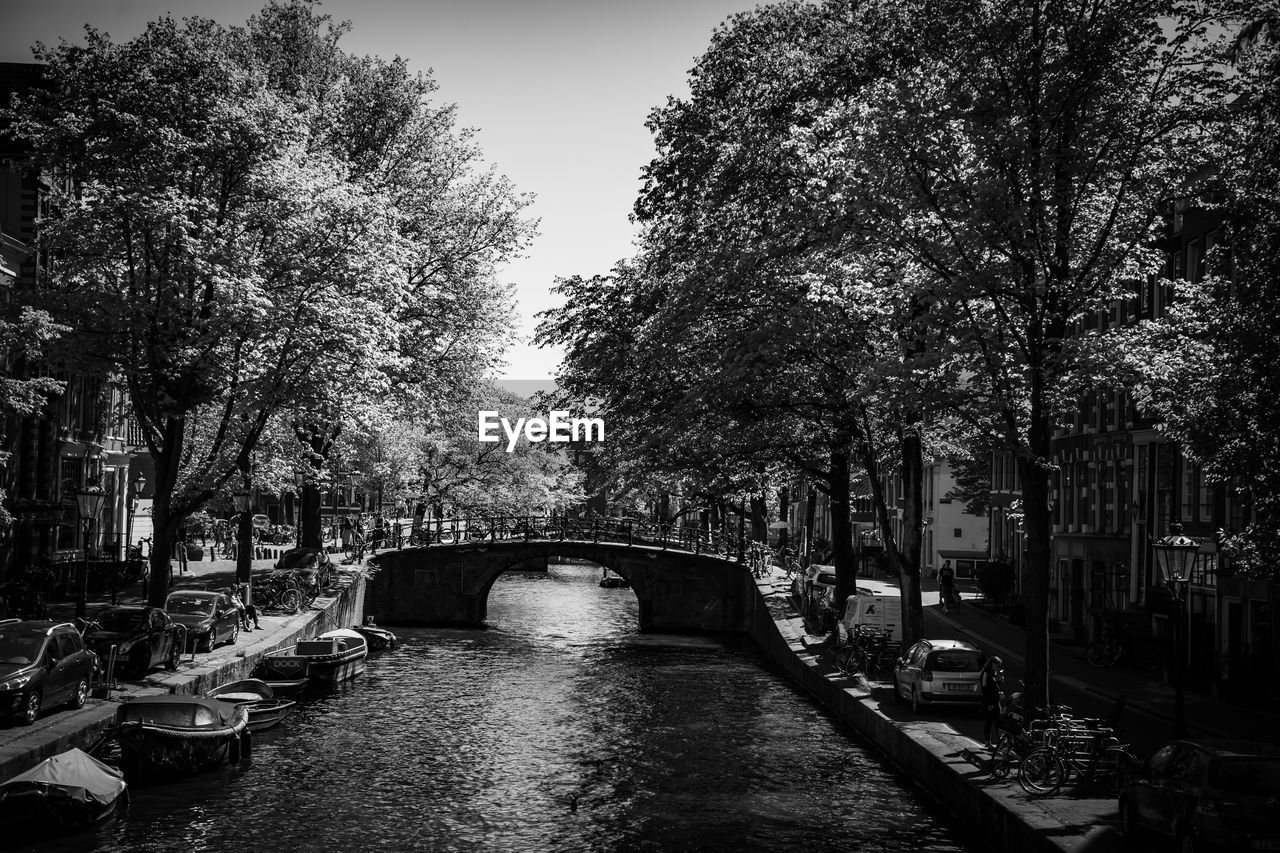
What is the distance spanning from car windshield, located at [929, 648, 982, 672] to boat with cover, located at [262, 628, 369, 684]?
19.6 meters

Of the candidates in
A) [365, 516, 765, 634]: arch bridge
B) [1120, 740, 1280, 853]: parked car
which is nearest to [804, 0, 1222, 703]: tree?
[1120, 740, 1280, 853]: parked car

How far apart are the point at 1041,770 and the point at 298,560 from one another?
43.3 meters

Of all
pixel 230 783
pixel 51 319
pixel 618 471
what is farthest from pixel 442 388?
pixel 230 783

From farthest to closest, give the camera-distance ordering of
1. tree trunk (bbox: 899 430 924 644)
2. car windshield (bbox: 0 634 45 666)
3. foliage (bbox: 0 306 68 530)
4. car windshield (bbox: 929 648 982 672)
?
tree trunk (bbox: 899 430 924 644) → foliage (bbox: 0 306 68 530) → car windshield (bbox: 929 648 982 672) → car windshield (bbox: 0 634 45 666)

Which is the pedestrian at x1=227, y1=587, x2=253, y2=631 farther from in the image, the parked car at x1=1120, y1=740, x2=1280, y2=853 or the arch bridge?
the parked car at x1=1120, y1=740, x2=1280, y2=853

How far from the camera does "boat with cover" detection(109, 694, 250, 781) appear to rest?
28.5m

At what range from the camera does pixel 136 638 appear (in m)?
34.9

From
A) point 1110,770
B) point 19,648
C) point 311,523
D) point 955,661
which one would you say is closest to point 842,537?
point 955,661

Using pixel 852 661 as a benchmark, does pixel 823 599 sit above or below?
above

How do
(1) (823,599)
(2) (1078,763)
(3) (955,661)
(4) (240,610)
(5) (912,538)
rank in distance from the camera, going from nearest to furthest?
1. (2) (1078,763)
2. (3) (955,661)
3. (5) (912,538)
4. (4) (240,610)
5. (1) (823,599)

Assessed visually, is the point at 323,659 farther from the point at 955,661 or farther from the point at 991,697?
the point at 991,697

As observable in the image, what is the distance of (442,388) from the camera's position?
185ft

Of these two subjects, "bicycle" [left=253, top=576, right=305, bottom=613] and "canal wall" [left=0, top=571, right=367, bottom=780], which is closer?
"canal wall" [left=0, top=571, right=367, bottom=780]

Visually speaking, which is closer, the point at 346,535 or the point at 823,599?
the point at 823,599
